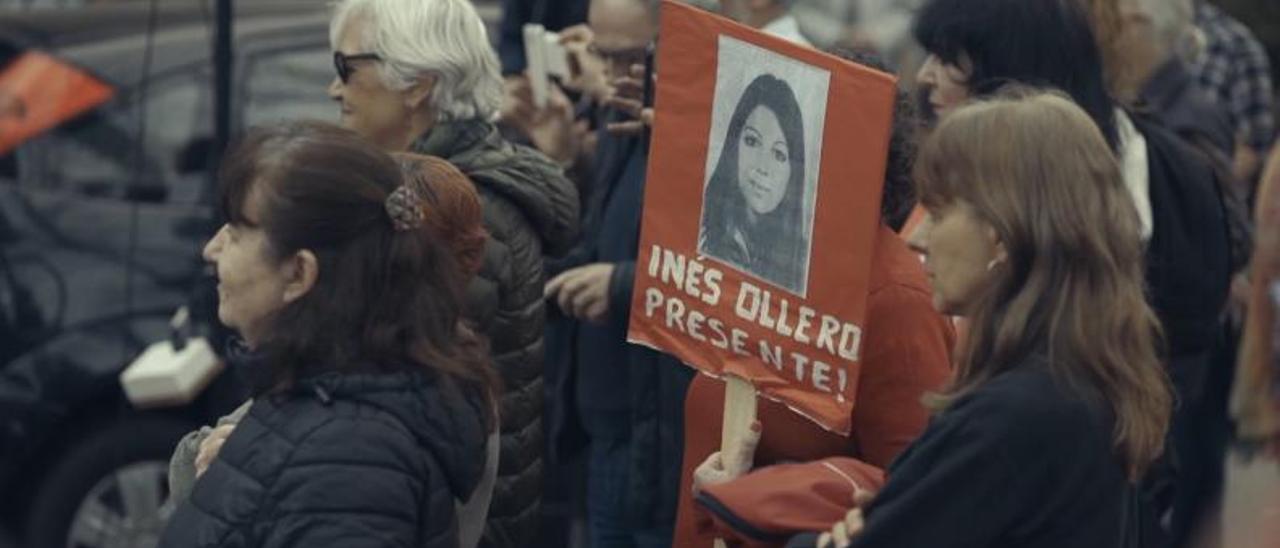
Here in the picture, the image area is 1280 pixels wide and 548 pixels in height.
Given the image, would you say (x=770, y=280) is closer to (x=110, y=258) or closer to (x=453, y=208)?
(x=453, y=208)

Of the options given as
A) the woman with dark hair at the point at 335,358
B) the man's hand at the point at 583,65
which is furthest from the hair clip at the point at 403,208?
the man's hand at the point at 583,65

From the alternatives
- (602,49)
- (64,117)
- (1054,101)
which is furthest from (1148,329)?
(64,117)

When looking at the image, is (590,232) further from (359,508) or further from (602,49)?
(359,508)

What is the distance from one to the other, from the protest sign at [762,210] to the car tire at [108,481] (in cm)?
359

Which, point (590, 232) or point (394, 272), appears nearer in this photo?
point (394, 272)

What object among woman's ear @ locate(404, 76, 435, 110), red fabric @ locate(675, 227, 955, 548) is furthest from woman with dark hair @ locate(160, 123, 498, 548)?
woman's ear @ locate(404, 76, 435, 110)

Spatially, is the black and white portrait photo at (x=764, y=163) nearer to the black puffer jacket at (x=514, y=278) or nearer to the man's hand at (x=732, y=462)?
the man's hand at (x=732, y=462)

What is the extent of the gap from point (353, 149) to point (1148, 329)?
3.46 feet

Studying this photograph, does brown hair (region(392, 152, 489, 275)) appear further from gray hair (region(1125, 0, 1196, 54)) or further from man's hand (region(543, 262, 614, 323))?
gray hair (region(1125, 0, 1196, 54))

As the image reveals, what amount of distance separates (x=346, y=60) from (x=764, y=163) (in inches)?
47.7

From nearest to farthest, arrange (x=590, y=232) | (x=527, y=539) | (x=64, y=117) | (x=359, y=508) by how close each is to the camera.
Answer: (x=359, y=508) → (x=527, y=539) → (x=590, y=232) → (x=64, y=117)

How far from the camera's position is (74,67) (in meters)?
7.90

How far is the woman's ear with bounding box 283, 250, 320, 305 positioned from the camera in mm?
3658

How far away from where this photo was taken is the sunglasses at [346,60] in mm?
5051
